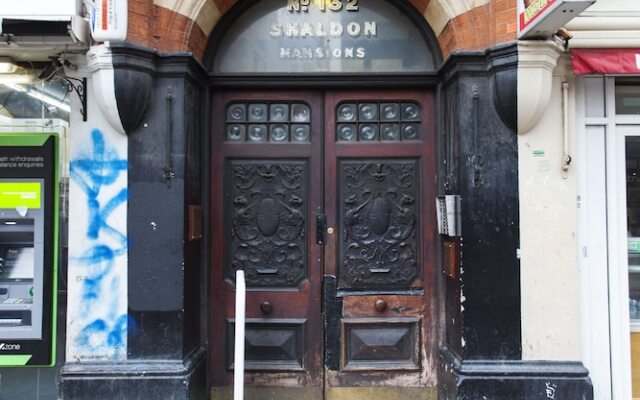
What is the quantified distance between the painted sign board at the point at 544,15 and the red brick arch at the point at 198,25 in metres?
0.13

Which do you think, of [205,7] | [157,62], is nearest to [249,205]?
[157,62]

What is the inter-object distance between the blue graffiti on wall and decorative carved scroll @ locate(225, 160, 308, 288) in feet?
3.37

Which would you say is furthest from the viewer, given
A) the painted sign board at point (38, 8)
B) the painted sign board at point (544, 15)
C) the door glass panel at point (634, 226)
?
the door glass panel at point (634, 226)

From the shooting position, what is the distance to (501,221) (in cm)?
423

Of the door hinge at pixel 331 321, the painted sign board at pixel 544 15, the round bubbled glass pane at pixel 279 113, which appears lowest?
the door hinge at pixel 331 321

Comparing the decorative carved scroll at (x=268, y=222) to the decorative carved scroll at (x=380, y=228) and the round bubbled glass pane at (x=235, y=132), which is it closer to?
the round bubbled glass pane at (x=235, y=132)

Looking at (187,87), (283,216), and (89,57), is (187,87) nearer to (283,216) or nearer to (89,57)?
(89,57)

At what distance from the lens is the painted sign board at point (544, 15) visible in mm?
3472

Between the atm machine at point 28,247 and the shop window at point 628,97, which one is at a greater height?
the shop window at point 628,97

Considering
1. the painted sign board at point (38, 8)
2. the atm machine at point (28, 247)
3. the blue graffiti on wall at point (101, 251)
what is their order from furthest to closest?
the atm machine at point (28, 247) < the blue graffiti on wall at point (101, 251) < the painted sign board at point (38, 8)

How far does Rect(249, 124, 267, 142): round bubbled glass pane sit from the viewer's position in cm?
483

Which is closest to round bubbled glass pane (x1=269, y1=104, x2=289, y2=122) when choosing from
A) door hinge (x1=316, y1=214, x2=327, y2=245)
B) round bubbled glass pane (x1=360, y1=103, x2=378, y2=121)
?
round bubbled glass pane (x1=360, y1=103, x2=378, y2=121)

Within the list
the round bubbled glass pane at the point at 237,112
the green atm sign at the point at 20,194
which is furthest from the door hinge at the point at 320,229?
the green atm sign at the point at 20,194

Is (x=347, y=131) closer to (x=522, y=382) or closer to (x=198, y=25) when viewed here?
(x=198, y=25)
